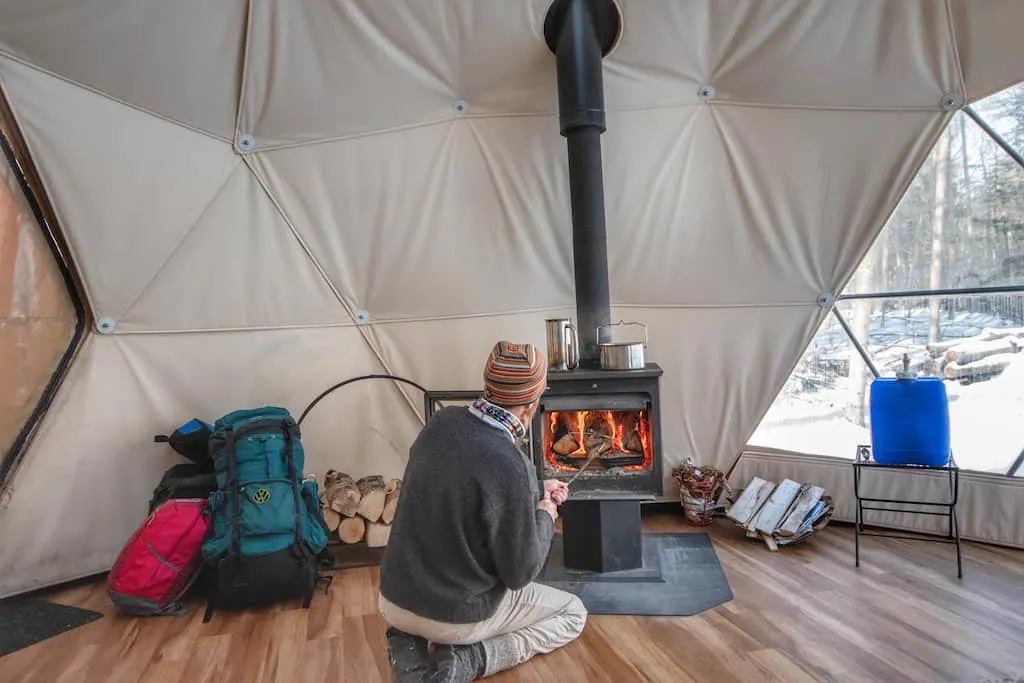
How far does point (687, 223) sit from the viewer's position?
476 cm

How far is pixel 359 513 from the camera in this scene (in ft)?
14.3

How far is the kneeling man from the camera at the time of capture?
2.43 m

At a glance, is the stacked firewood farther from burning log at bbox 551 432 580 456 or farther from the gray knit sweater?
the gray knit sweater

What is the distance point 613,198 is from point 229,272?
2.47 meters

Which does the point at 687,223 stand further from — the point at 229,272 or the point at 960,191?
the point at 229,272

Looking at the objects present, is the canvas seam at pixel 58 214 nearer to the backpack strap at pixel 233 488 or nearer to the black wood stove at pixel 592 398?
the backpack strap at pixel 233 488

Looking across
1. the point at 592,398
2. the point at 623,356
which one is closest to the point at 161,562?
the point at 592,398

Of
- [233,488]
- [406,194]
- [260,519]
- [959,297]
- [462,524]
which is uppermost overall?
[406,194]

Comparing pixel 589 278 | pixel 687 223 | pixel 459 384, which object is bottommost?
pixel 459 384

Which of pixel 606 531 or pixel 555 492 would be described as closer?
pixel 555 492

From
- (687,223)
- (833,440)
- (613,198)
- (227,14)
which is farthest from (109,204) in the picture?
(833,440)

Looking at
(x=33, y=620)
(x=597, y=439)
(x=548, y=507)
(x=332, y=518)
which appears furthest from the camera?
(x=332, y=518)

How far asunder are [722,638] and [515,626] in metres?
0.90

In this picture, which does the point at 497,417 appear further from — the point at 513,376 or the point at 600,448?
the point at 600,448
